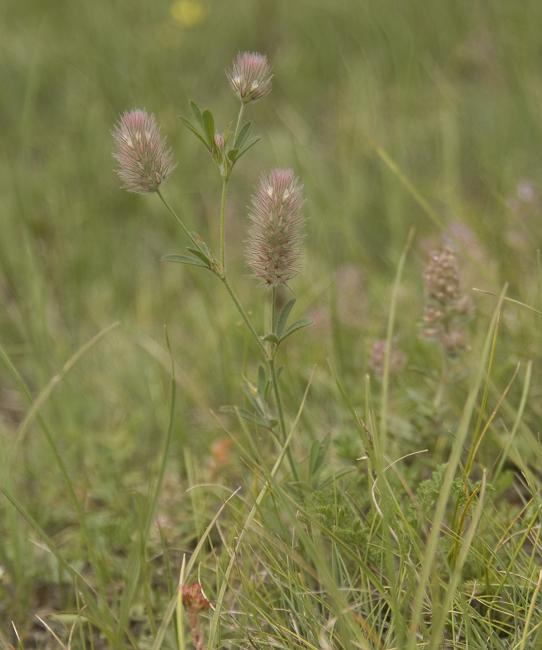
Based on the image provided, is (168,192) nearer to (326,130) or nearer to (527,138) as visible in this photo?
(326,130)

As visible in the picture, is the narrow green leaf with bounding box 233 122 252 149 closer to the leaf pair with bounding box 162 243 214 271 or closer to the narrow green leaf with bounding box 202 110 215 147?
the narrow green leaf with bounding box 202 110 215 147

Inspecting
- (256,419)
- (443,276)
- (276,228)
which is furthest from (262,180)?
(443,276)

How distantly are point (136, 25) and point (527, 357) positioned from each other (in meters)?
2.96

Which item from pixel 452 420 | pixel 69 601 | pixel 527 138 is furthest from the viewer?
pixel 527 138

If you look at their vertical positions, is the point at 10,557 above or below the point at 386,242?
below

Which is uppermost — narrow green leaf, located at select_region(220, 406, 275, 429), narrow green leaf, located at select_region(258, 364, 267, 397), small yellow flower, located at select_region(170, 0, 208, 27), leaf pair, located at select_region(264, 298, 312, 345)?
small yellow flower, located at select_region(170, 0, 208, 27)

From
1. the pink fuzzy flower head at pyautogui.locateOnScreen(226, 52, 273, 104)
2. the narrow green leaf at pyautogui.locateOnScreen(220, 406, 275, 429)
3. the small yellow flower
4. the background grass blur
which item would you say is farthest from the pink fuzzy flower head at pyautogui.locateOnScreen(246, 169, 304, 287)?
the small yellow flower

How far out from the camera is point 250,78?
1.15 metres

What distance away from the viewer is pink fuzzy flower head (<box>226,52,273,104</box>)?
1145 millimetres

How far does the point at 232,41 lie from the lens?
389 cm

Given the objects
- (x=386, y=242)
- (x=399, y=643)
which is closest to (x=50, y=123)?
(x=386, y=242)

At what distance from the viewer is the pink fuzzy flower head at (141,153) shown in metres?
1.13

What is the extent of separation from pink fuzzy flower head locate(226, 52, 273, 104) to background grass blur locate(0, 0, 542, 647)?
0.49m

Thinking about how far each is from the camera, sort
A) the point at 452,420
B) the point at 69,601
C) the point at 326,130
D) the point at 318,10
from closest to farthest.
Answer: the point at 69,601 → the point at 452,420 → the point at 326,130 → the point at 318,10
